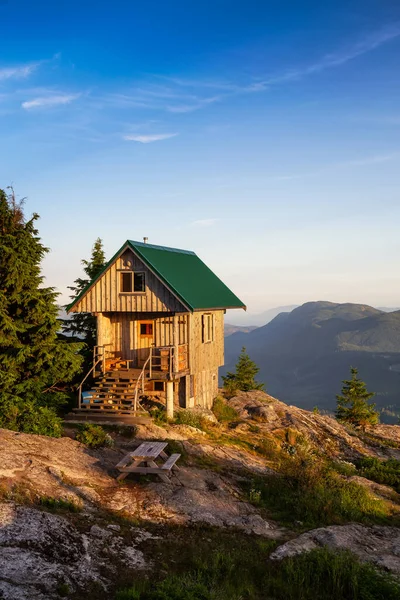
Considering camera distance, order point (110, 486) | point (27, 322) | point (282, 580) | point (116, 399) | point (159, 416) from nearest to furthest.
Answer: point (282, 580)
point (110, 486)
point (27, 322)
point (116, 399)
point (159, 416)

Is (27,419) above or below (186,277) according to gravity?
below

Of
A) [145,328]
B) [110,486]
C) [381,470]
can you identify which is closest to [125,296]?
[145,328]

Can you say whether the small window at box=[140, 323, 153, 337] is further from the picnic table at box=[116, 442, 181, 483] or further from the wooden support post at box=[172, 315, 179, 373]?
the picnic table at box=[116, 442, 181, 483]

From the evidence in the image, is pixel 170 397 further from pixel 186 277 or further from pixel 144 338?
pixel 186 277

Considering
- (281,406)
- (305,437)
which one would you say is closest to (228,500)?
(305,437)

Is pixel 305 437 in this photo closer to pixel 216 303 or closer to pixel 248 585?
pixel 216 303

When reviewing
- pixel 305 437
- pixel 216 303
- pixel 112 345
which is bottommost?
pixel 305 437

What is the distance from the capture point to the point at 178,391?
92.0ft

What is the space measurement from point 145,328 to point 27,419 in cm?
1012

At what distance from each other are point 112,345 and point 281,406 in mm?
11998

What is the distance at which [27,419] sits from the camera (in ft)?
64.2

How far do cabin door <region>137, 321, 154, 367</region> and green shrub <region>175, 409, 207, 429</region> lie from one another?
3833mm

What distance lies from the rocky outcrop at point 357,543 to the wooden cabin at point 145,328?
41.9ft

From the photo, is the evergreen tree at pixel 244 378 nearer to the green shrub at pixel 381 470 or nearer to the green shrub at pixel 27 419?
the green shrub at pixel 381 470
